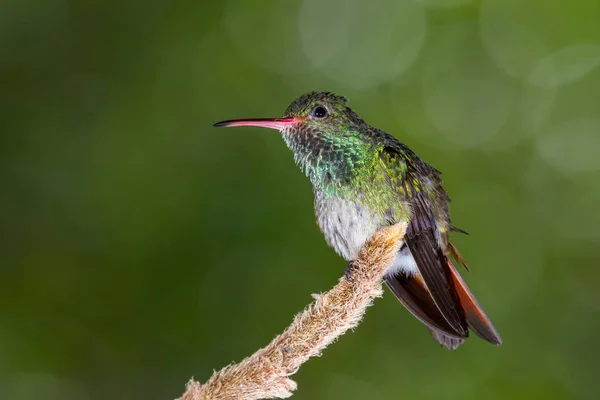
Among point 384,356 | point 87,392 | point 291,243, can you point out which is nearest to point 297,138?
point 291,243

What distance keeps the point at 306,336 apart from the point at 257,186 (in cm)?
441

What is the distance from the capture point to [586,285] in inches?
252

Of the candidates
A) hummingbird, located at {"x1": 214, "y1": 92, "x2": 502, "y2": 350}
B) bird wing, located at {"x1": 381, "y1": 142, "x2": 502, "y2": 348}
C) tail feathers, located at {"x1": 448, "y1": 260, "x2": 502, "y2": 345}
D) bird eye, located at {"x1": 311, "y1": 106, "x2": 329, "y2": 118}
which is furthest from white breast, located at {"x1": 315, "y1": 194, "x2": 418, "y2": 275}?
bird eye, located at {"x1": 311, "y1": 106, "x2": 329, "y2": 118}

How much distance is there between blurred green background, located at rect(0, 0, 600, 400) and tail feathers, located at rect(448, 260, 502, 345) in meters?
3.06

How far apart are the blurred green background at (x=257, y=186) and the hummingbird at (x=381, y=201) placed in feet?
9.64

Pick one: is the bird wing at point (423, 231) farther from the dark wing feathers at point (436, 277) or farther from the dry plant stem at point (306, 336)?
the dry plant stem at point (306, 336)

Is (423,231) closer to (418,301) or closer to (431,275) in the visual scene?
(431,275)

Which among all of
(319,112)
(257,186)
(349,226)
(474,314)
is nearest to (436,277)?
(474,314)

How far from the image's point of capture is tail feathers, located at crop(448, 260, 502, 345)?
302 centimetres

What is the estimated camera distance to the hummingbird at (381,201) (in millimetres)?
2959

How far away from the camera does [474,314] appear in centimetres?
308

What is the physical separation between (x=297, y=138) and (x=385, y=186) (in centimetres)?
53

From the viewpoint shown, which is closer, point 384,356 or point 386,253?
point 386,253

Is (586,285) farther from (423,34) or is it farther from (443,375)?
(423,34)
